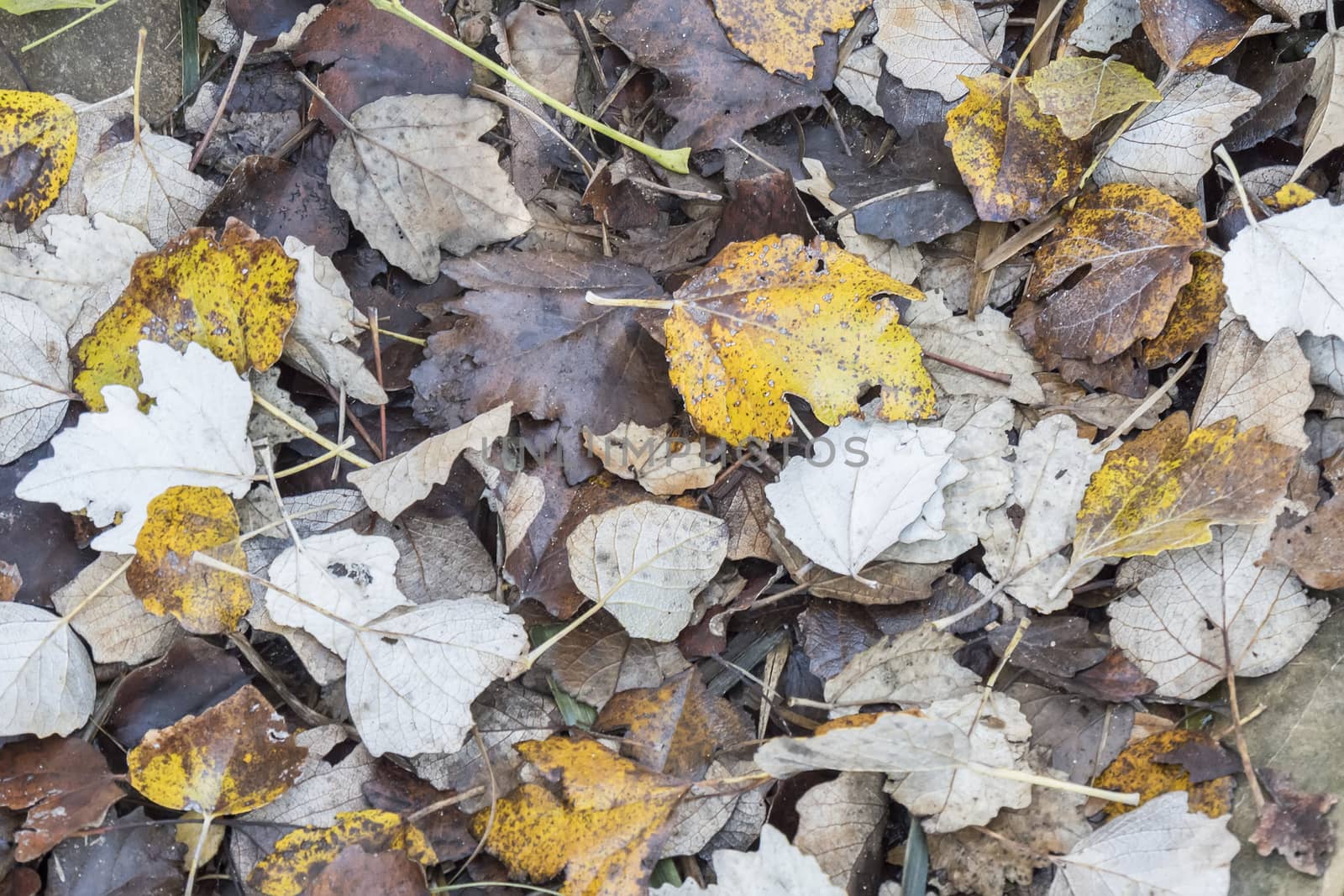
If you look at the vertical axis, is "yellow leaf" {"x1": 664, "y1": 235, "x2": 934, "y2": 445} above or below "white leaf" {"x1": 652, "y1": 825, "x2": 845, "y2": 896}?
above

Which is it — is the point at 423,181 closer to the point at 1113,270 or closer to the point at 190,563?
the point at 190,563

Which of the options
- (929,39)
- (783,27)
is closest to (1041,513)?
(929,39)

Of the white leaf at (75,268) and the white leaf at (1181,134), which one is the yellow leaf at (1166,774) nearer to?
the white leaf at (1181,134)

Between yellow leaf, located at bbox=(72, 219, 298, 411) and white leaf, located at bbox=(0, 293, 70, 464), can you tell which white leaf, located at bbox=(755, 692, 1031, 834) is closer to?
yellow leaf, located at bbox=(72, 219, 298, 411)

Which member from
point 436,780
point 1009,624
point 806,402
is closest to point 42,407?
point 436,780

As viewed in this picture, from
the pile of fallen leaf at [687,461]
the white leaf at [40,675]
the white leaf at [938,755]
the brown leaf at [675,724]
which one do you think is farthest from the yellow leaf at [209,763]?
the white leaf at [938,755]

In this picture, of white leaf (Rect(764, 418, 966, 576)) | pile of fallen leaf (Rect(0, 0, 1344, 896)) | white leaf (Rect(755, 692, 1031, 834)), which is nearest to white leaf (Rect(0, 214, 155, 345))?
pile of fallen leaf (Rect(0, 0, 1344, 896))
